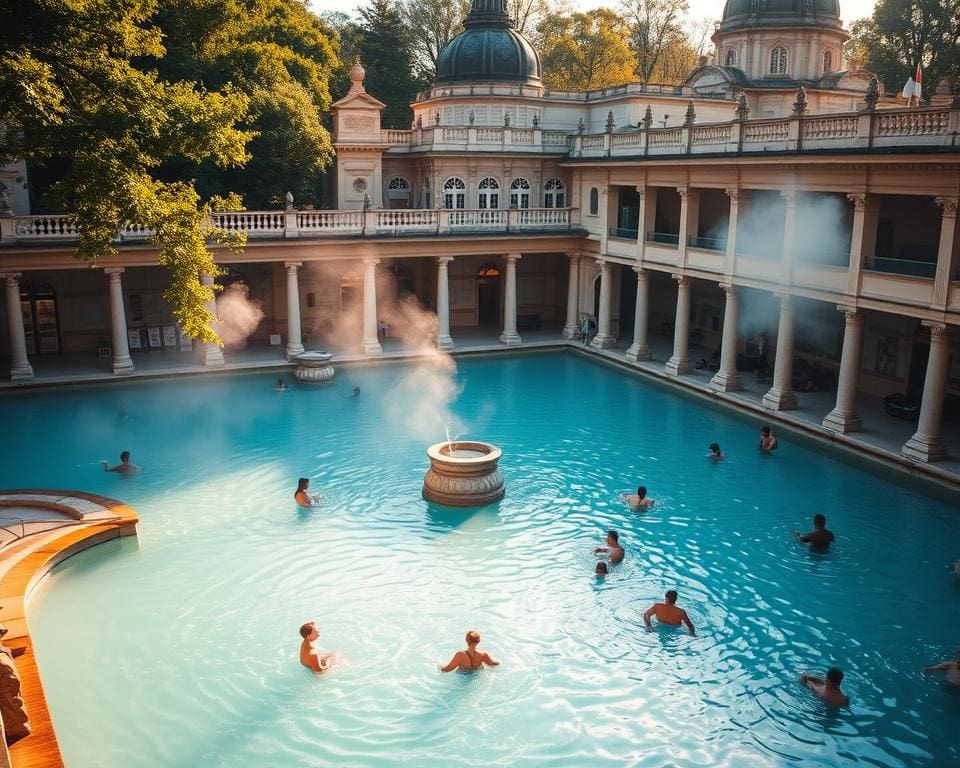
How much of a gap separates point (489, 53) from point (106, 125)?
2646 cm

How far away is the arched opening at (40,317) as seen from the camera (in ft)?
113

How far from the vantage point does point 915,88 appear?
2756 cm

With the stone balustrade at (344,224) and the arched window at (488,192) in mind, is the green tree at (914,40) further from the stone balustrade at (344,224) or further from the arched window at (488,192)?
the stone balustrade at (344,224)

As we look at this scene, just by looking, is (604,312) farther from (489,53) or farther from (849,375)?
(489,53)

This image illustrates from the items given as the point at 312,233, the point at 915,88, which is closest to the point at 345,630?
the point at 312,233

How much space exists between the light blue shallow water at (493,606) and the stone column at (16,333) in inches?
230

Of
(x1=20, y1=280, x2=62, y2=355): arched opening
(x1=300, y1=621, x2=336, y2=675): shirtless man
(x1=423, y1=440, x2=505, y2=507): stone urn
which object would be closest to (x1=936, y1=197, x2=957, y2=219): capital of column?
(x1=423, y1=440, x2=505, y2=507): stone urn

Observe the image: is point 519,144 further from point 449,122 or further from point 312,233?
point 312,233

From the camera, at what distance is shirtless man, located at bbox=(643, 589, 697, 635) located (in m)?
15.0

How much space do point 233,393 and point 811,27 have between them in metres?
32.8

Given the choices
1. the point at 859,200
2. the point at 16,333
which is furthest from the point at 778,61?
the point at 16,333

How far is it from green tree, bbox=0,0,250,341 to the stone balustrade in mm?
9242

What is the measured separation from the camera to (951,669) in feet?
44.2

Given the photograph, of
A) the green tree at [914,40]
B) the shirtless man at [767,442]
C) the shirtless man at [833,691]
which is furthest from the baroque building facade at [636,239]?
the shirtless man at [833,691]
